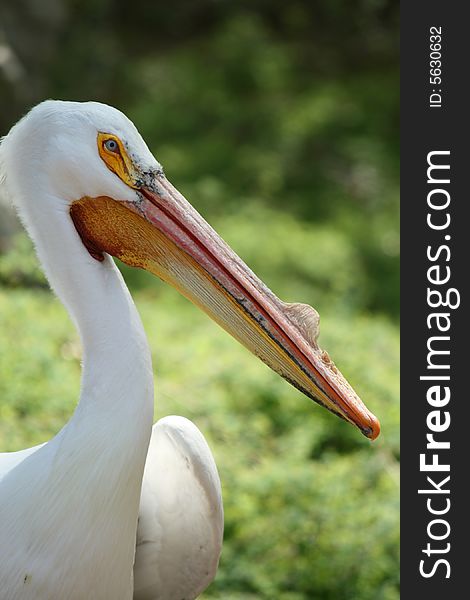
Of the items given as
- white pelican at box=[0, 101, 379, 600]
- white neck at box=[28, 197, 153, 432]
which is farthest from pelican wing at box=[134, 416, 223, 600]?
white neck at box=[28, 197, 153, 432]

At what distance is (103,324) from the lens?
2.73 m

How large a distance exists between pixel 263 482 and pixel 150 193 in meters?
2.27

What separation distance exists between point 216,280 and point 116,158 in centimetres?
44

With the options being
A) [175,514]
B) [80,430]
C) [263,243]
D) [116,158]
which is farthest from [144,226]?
[263,243]

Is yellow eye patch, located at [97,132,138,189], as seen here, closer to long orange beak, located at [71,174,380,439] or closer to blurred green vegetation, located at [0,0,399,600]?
long orange beak, located at [71,174,380,439]

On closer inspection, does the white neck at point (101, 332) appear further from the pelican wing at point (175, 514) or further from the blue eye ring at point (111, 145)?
the pelican wing at point (175, 514)

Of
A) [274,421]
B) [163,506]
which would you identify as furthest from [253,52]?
[163,506]

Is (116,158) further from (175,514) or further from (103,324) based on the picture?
(175,514)

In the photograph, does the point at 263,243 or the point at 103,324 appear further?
the point at 263,243

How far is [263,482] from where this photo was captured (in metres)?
4.71

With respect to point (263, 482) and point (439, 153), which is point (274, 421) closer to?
point (263, 482)

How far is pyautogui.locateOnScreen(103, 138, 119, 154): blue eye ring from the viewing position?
107 inches

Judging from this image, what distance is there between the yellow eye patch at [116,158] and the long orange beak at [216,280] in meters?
0.05

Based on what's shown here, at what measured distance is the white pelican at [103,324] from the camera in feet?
8.82
